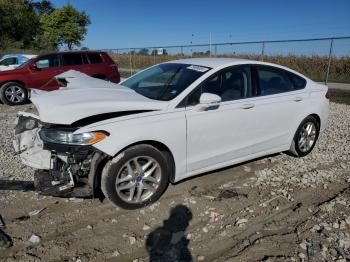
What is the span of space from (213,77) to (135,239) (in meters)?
2.22

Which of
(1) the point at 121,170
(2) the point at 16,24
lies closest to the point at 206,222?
(1) the point at 121,170

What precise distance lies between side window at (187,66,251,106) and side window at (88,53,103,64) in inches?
340

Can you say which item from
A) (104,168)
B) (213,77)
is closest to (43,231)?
(104,168)

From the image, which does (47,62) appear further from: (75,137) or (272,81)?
(75,137)

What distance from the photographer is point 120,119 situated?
3650mm

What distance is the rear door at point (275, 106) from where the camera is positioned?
189 inches

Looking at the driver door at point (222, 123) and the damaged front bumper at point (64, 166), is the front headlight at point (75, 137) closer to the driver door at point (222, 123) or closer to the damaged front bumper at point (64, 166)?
the damaged front bumper at point (64, 166)

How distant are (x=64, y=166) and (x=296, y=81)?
3.77 metres

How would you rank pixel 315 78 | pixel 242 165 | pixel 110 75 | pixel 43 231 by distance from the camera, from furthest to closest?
pixel 315 78
pixel 110 75
pixel 242 165
pixel 43 231

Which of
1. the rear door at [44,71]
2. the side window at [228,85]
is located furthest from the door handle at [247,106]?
the rear door at [44,71]

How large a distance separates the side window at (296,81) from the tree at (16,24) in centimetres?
3628

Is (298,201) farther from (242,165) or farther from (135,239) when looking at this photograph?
(135,239)

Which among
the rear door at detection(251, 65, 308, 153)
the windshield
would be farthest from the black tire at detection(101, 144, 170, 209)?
the rear door at detection(251, 65, 308, 153)

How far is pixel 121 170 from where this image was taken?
146 inches
